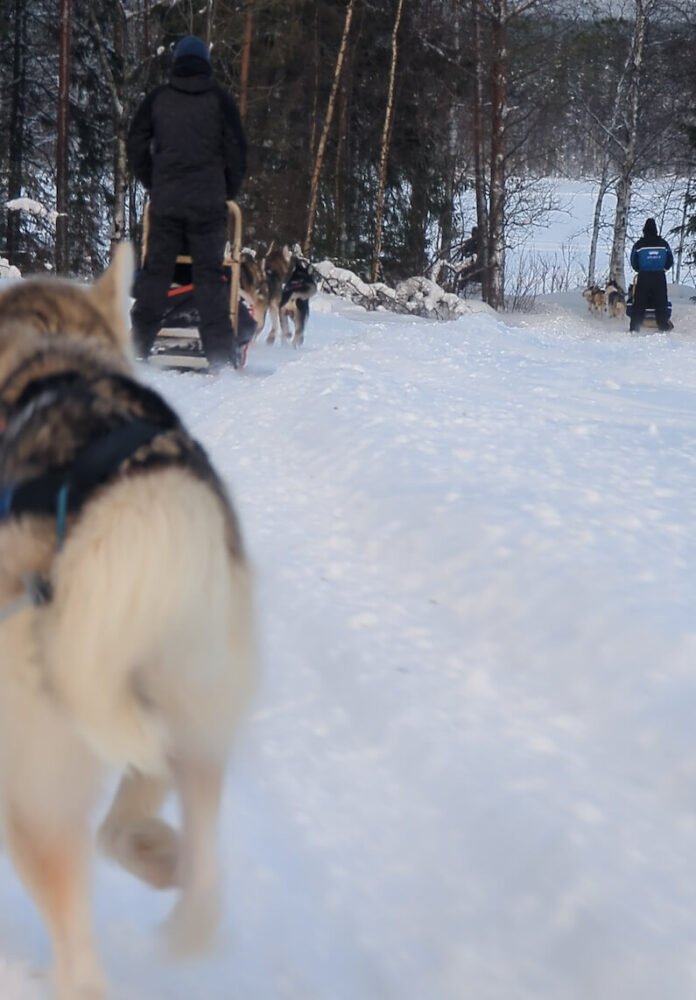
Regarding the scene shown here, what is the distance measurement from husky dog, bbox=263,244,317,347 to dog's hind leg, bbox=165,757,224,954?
9903mm

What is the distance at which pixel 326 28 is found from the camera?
21.1 metres

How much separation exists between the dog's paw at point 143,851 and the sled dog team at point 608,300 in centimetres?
2085

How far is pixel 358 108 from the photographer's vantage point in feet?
72.8

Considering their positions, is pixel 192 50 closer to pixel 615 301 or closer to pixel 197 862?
pixel 197 862

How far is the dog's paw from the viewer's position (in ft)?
5.61

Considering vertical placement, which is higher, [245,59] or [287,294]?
[245,59]

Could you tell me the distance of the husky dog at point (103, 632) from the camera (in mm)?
1350

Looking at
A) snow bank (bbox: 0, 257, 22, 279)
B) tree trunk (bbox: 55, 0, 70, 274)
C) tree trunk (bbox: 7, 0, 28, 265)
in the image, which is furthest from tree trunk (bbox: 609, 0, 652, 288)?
snow bank (bbox: 0, 257, 22, 279)

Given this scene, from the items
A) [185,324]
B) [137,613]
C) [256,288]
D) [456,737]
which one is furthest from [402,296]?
[137,613]

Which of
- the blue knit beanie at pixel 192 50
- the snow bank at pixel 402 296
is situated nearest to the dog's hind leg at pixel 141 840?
the blue knit beanie at pixel 192 50

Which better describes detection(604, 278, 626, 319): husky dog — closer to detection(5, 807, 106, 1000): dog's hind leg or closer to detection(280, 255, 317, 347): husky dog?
detection(280, 255, 317, 347): husky dog

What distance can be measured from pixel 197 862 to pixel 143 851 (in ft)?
0.39

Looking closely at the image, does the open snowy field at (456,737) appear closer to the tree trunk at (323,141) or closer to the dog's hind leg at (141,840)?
the dog's hind leg at (141,840)

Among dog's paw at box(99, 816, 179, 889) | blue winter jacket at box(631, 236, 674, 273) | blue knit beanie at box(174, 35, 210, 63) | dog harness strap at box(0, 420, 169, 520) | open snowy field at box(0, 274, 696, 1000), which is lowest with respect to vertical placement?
open snowy field at box(0, 274, 696, 1000)
